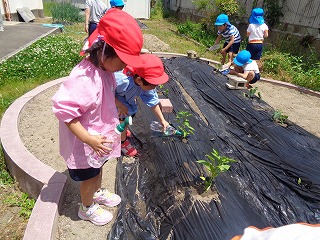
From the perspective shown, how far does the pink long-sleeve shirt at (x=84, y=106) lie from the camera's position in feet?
4.58

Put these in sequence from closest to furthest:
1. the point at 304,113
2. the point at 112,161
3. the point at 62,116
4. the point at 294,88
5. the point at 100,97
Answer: the point at 62,116 → the point at 100,97 → the point at 112,161 → the point at 304,113 → the point at 294,88

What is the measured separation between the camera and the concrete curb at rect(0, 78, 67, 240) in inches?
72.1

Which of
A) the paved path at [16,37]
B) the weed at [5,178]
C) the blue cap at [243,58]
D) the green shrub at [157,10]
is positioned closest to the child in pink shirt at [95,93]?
the weed at [5,178]

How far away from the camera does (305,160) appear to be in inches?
108

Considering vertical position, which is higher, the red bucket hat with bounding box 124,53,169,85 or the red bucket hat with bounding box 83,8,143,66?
the red bucket hat with bounding box 83,8,143,66

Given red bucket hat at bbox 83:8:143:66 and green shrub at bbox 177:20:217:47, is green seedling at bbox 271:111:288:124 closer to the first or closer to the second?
red bucket hat at bbox 83:8:143:66

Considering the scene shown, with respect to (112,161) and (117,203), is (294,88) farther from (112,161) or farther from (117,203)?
(117,203)

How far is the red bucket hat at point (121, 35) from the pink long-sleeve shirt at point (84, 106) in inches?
8.2

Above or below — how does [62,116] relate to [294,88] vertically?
above

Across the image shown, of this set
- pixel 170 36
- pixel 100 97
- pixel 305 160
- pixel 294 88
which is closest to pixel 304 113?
pixel 294 88

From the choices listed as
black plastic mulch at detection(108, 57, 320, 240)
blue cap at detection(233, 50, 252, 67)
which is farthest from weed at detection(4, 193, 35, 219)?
blue cap at detection(233, 50, 252, 67)

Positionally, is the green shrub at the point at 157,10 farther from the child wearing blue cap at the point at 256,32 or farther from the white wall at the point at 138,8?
the child wearing blue cap at the point at 256,32

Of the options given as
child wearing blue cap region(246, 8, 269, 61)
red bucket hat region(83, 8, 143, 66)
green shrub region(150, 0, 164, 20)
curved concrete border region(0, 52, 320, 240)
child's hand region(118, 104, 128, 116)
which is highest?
red bucket hat region(83, 8, 143, 66)

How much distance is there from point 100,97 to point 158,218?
3.57ft
